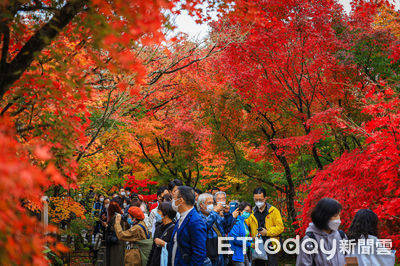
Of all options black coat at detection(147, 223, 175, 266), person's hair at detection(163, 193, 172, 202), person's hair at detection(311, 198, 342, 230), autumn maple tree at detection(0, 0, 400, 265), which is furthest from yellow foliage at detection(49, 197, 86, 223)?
person's hair at detection(311, 198, 342, 230)

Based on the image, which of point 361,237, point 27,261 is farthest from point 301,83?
point 27,261

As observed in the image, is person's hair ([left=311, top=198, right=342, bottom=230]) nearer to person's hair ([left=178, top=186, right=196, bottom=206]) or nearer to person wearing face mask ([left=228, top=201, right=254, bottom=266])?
person's hair ([left=178, top=186, right=196, bottom=206])

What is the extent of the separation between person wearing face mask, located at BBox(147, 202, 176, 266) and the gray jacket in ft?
6.89

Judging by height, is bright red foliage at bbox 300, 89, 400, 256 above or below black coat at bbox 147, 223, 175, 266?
above

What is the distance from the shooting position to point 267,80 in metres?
10.6

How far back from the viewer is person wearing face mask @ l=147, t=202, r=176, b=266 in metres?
5.32

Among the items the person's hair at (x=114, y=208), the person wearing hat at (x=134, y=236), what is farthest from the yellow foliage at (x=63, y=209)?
the person wearing hat at (x=134, y=236)

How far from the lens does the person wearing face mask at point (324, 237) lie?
388cm

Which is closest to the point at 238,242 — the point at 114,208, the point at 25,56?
the point at 114,208

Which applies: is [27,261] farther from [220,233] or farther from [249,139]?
[249,139]

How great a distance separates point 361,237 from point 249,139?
29.5 ft

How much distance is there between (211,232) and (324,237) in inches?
89.4

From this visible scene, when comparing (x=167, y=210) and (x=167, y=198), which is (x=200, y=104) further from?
(x=167, y=210)

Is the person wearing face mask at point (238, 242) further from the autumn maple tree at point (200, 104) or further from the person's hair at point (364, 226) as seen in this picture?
the person's hair at point (364, 226)
